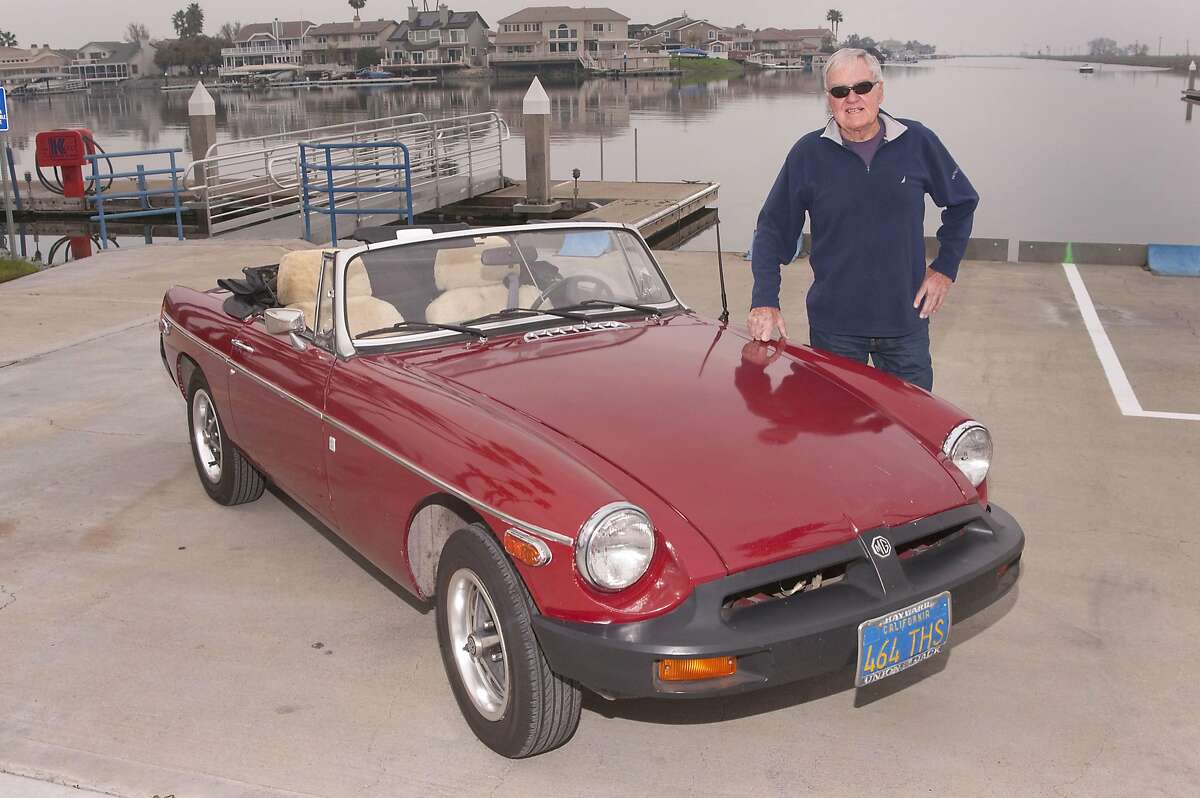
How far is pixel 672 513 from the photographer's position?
3.10 metres

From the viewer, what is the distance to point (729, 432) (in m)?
3.56

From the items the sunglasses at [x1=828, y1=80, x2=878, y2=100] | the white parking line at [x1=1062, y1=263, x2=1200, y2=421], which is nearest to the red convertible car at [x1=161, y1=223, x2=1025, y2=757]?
the sunglasses at [x1=828, y1=80, x2=878, y2=100]

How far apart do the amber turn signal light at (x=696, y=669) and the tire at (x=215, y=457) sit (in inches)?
118

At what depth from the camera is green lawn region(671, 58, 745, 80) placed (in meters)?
134

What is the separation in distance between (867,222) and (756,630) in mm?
2146

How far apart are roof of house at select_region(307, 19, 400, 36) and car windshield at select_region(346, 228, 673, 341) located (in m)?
143

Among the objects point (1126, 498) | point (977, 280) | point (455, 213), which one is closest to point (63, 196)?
point (455, 213)

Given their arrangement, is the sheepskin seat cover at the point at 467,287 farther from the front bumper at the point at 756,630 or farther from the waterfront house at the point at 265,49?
the waterfront house at the point at 265,49

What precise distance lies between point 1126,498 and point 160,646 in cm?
428

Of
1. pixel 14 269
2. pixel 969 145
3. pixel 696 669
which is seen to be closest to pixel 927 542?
pixel 696 669

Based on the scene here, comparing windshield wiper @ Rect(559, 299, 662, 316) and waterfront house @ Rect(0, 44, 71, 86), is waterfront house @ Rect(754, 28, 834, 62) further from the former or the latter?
windshield wiper @ Rect(559, 299, 662, 316)

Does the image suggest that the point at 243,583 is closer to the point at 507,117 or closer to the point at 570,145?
the point at 570,145

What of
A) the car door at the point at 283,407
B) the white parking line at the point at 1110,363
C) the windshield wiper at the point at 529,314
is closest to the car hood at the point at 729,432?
the windshield wiper at the point at 529,314

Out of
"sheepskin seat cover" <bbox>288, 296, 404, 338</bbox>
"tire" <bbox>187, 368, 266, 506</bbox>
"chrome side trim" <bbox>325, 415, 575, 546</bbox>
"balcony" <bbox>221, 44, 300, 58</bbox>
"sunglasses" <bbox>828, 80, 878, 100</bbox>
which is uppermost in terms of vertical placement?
"balcony" <bbox>221, 44, 300, 58</bbox>
